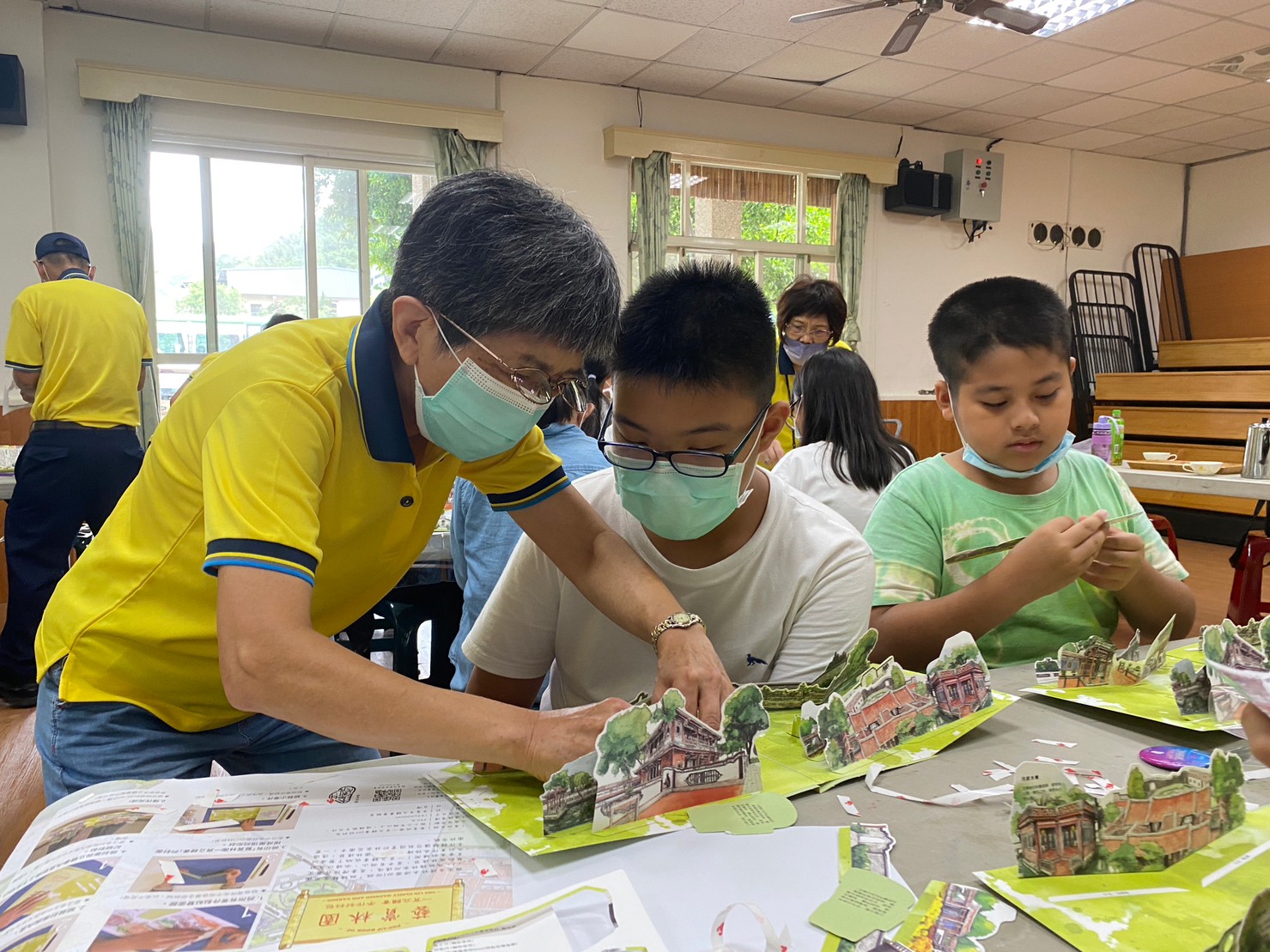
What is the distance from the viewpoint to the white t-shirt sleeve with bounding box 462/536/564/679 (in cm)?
129

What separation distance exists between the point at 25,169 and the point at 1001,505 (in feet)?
17.9

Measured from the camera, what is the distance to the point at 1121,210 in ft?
27.7

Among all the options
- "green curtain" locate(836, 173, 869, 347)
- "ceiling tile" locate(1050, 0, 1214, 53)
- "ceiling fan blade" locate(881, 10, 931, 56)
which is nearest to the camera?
"ceiling fan blade" locate(881, 10, 931, 56)

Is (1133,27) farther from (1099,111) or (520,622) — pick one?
(520,622)

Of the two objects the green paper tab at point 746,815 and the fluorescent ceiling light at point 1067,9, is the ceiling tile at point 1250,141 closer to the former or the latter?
the fluorescent ceiling light at point 1067,9

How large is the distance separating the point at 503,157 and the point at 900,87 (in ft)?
9.49

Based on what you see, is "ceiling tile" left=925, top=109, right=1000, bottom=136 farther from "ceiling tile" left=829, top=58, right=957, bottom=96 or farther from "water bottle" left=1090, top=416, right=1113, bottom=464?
"water bottle" left=1090, top=416, right=1113, bottom=464

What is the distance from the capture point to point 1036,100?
6598 millimetres

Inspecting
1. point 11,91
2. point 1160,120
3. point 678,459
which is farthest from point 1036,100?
point 678,459

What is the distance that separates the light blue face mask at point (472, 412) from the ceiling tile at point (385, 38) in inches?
187

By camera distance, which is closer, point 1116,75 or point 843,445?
point 843,445

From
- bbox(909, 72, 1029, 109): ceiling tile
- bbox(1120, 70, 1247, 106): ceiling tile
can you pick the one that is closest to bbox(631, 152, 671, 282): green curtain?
bbox(909, 72, 1029, 109): ceiling tile

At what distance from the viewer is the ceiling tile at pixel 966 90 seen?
240 inches

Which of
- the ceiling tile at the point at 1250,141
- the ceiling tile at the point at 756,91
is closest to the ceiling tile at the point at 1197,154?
the ceiling tile at the point at 1250,141
